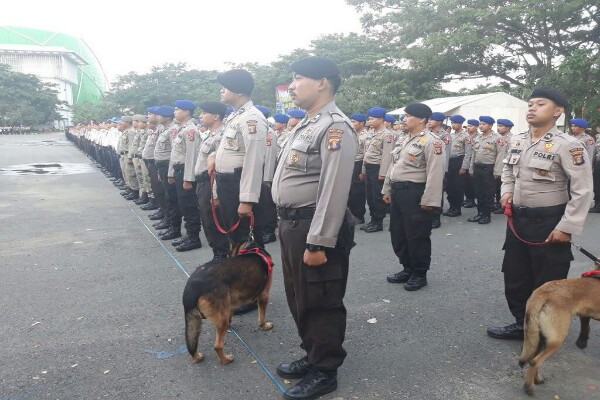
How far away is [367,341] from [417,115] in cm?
220

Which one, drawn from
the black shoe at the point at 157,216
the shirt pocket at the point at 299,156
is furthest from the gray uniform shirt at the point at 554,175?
the black shoe at the point at 157,216

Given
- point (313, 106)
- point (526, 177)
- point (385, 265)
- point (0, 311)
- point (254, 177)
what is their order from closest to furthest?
1. point (313, 106)
2. point (526, 177)
3. point (254, 177)
4. point (0, 311)
5. point (385, 265)

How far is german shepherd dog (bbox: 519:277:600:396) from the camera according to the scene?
257cm

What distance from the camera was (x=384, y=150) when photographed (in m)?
7.00

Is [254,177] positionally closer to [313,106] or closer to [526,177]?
[313,106]

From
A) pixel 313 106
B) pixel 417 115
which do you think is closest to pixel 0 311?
pixel 313 106

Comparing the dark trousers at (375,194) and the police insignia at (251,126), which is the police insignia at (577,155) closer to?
the police insignia at (251,126)

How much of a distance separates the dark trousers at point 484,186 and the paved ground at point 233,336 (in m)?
1.58

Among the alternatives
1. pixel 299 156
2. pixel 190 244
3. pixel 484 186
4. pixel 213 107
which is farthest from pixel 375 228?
pixel 299 156

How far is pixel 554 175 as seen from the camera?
2.97m

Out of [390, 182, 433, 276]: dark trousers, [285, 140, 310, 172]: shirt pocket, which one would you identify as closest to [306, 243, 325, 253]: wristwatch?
[285, 140, 310, 172]: shirt pocket

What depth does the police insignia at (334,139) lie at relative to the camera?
233 cm

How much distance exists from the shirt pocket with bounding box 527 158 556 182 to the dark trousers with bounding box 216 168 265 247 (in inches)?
86.5

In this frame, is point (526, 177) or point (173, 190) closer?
point (526, 177)
